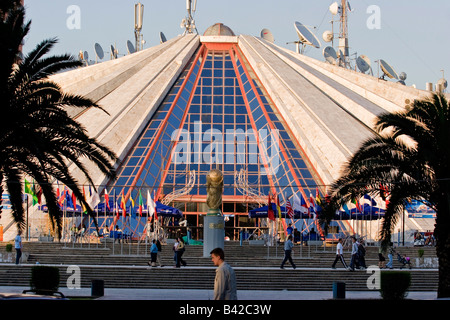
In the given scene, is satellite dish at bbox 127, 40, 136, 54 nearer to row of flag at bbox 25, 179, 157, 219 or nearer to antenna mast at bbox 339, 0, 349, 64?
antenna mast at bbox 339, 0, 349, 64

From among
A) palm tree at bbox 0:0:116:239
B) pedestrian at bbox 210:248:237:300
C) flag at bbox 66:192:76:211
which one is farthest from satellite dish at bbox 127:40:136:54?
pedestrian at bbox 210:248:237:300

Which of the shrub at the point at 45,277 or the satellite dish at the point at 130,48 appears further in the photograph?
the satellite dish at the point at 130,48

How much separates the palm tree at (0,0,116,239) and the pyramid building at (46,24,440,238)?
1797cm

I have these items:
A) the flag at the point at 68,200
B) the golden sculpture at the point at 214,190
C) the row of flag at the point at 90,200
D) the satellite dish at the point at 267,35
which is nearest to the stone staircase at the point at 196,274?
the golden sculpture at the point at 214,190

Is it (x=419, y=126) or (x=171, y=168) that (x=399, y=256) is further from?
(x=171, y=168)

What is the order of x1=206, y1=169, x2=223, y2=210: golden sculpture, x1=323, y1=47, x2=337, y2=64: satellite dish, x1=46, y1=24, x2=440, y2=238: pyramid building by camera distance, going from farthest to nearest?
x1=323, y1=47, x2=337, y2=64: satellite dish, x1=46, y1=24, x2=440, y2=238: pyramid building, x1=206, y1=169, x2=223, y2=210: golden sculpture

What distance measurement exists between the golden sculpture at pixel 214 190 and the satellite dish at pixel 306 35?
2724 cm

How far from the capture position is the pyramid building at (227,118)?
39531mm

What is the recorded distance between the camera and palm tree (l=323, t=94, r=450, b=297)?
18047mm

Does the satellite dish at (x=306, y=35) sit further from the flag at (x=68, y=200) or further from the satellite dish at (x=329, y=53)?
the flag at (x=68, y=200)

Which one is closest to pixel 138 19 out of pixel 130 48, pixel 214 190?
pixel 130 48

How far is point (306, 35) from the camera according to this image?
5378 cm

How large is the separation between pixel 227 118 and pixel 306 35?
38.1 feet
